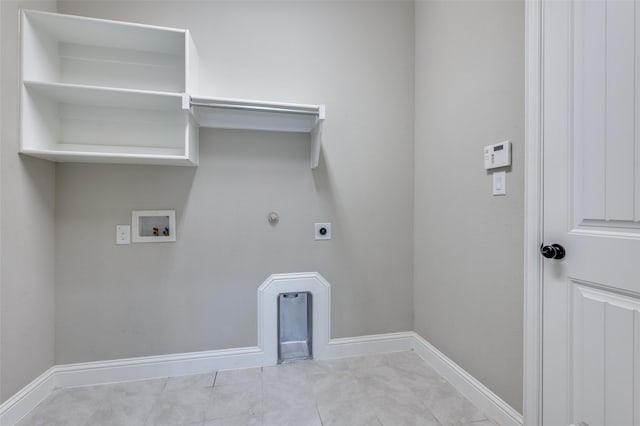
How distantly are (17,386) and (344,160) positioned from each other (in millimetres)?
2155

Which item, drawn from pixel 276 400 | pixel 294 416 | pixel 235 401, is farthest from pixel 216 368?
pixel 294 416

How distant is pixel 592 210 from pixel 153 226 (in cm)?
215

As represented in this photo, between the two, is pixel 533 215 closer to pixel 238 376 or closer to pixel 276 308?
pixel 276 308

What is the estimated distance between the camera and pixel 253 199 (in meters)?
1.91

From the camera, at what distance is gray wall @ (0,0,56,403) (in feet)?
4.40

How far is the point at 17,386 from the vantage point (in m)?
1.41

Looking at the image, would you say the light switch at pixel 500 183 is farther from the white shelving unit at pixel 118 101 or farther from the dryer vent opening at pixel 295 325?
the dryer vent opening at pixel 295 325

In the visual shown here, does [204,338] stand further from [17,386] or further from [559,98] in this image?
[559,98]

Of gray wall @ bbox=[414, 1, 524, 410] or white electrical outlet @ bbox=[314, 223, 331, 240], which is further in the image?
white electrical outlet @ bbox=[314, 223, 331, 240]

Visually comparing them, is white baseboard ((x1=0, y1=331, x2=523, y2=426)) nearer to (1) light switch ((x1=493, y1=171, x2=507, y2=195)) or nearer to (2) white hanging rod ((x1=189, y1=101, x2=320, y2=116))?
(1) light switch ((x1=493, y1=171, x2=507, y2=195))

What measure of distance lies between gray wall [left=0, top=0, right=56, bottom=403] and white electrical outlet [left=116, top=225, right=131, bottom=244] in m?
0.34

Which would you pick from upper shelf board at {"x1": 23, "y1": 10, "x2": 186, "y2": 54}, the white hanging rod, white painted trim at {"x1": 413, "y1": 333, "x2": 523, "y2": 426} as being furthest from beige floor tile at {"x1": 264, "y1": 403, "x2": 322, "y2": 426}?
upper shelf board at {"x1": 23, "y1": 10, "x2": 186, "y2": 54}

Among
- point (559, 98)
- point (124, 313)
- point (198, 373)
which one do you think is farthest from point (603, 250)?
point (124, 313)

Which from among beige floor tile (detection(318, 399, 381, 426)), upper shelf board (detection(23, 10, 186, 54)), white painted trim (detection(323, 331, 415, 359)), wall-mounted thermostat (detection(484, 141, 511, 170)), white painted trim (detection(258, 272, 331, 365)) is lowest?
beige floor tile (detection(318, 399, 381, 426))
